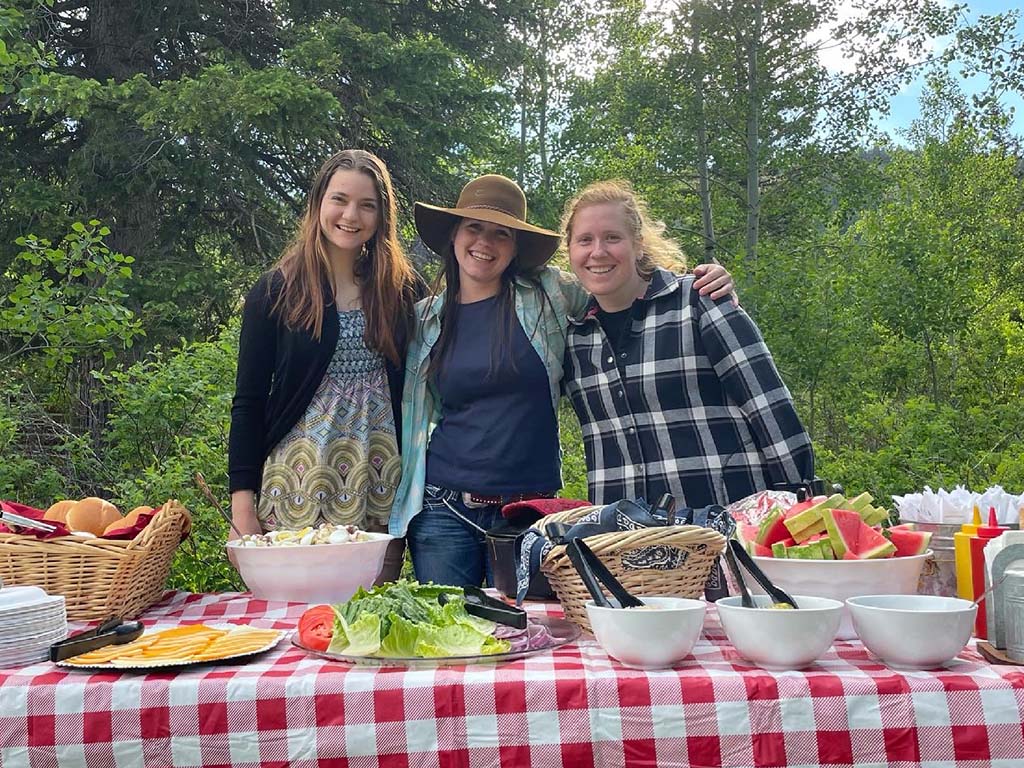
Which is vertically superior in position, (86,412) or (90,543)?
(86,412)

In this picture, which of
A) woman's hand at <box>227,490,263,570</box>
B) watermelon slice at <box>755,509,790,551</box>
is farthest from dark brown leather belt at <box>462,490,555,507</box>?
watermelon slice at <box>755,509,790,551</box>

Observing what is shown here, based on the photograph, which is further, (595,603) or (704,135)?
(704,135)

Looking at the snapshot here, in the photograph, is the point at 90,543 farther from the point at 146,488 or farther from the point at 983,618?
the point at 146,488

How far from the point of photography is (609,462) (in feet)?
8.62

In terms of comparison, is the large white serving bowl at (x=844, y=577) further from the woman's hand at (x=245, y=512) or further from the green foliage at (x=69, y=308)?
the green foliage at (x=69, y=308)

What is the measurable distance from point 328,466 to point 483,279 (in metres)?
0.68

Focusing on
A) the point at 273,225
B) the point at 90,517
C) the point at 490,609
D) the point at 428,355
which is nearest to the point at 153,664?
the point at 490,609

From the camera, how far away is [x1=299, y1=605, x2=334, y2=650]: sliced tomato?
1549mm

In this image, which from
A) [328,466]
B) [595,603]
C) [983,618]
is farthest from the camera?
[328,466]

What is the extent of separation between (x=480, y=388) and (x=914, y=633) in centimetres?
143

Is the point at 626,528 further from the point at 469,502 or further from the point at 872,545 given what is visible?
the point at 469,502

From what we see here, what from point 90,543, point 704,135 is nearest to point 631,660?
point 90,543

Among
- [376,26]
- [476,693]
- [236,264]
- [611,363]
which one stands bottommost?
[476,693]

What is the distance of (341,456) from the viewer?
2.58 m
